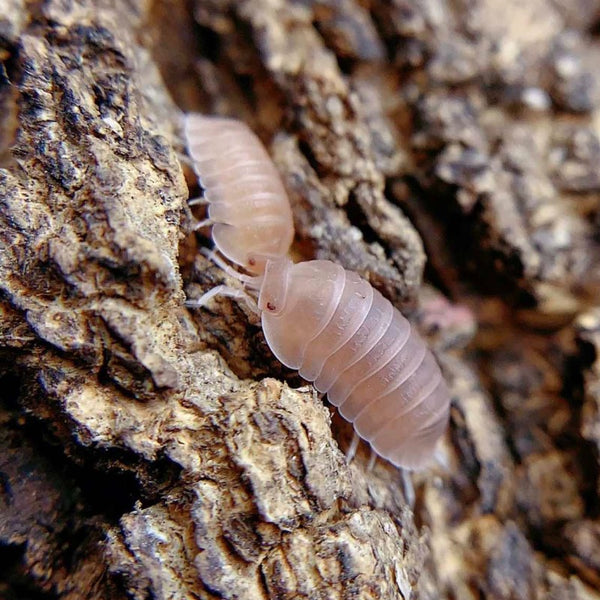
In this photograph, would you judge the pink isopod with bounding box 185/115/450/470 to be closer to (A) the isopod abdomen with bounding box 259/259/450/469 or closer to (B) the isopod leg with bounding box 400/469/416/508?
(A) the isopod abdomen with bounding box 259/259/450/469

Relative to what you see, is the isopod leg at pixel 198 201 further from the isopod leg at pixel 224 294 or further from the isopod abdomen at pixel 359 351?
the isopod leg at pixel 224 294

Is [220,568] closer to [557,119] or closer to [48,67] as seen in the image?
[48,67]

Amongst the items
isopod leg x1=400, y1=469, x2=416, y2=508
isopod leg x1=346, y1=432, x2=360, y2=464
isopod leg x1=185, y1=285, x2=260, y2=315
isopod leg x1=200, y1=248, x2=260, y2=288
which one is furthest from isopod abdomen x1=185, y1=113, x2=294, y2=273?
isopod leg x1=400, y1=469, x2=416, y2=508

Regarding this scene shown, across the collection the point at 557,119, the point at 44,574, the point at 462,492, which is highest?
the point at 557,119

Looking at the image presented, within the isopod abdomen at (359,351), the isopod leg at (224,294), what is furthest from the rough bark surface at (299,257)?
the isopod abdomen at (359,351)

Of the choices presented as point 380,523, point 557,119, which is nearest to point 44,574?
point 380,523

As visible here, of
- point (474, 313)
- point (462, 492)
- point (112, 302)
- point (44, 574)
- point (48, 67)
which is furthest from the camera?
point (474, 313)
